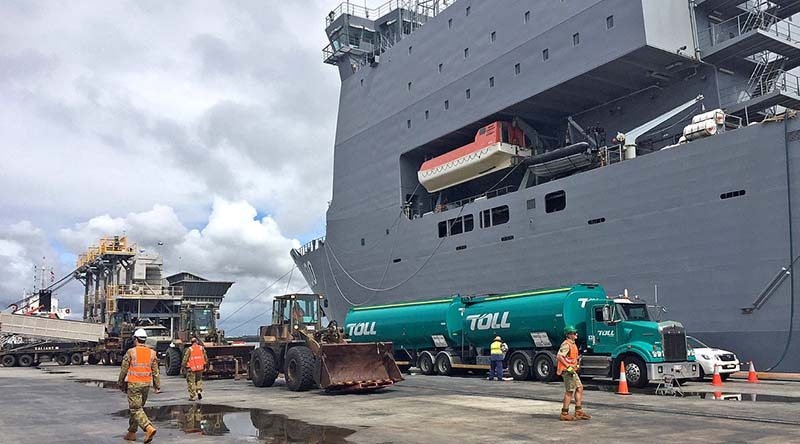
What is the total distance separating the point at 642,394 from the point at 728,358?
3339 mm

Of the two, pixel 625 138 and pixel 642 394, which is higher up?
pixel 625 138

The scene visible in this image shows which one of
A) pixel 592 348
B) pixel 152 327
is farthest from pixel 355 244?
pixel 592 348

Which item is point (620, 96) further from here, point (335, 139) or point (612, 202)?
point (335, 139)

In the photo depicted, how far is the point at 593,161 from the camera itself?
812 inches

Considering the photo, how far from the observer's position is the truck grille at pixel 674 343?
15031 millimetres

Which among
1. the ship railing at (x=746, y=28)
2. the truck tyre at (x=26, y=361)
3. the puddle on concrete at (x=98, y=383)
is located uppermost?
the ship railing at (x=746, y=28)

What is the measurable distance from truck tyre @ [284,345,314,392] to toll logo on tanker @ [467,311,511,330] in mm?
5906

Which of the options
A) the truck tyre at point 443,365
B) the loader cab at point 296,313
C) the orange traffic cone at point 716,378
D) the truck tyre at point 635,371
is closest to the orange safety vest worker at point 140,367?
the loader cab at point 296,313

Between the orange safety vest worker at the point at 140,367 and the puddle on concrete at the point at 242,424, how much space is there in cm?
139

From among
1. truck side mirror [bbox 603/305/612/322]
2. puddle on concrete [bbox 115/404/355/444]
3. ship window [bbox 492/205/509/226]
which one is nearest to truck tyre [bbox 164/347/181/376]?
puddle on concrete [bbox 115/404/355/444]

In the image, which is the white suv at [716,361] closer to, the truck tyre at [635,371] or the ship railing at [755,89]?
the truck tyre at [635,371]

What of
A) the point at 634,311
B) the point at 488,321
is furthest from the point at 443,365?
the point at 634,311

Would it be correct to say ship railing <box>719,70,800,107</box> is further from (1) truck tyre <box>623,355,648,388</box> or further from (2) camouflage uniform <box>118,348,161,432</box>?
(2) camouflage uniform <box>118,348,161,432</box>

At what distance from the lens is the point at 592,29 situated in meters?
19.6
